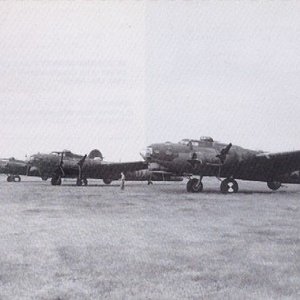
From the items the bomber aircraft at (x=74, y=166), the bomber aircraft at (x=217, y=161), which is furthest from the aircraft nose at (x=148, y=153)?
the bomber aircraft at (x=74, y=166)

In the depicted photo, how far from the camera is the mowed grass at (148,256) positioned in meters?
4.64

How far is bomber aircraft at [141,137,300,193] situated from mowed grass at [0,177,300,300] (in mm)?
8996

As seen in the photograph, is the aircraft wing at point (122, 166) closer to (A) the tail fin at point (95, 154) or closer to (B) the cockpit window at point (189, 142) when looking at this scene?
(A) the tail fin at point (95, 154)

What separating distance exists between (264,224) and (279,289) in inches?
212

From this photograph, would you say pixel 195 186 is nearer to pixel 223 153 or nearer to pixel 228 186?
pixel 228 186

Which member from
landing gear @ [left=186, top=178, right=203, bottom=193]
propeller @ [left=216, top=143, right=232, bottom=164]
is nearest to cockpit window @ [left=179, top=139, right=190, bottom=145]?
propeller @ [left=216, top=143, right=232, bottom=164]

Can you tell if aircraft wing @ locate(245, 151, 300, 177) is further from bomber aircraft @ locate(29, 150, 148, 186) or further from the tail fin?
the tail fin

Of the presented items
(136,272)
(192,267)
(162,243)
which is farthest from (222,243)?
(136,272)

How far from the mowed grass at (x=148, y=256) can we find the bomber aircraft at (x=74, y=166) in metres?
20.7

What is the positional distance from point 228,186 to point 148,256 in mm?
15405

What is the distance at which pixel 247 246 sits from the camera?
23.4 feet

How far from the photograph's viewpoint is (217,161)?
67.3ft

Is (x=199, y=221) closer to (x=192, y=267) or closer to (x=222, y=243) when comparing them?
(x=222, y=243)

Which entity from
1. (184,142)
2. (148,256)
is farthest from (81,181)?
(148,256)
